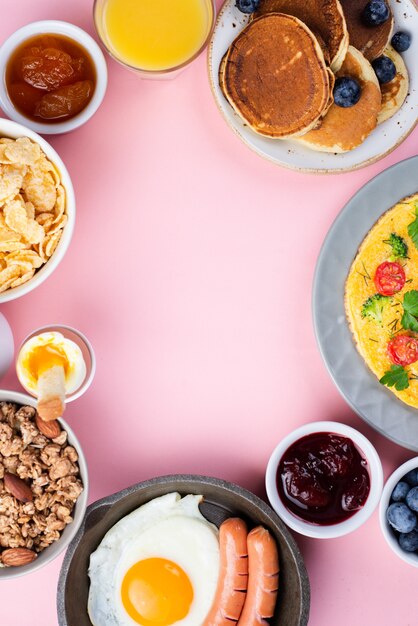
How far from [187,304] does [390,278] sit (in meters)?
0.77

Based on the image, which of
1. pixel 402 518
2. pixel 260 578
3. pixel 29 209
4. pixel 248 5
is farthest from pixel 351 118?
pixel 260 578

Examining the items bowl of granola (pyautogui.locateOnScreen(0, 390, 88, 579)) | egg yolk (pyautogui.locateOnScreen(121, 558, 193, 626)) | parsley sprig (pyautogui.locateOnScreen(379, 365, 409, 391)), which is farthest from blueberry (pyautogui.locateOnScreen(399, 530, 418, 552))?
bowl of granola (pyautogui.locateOnScreen(0, 390, 88, 579))

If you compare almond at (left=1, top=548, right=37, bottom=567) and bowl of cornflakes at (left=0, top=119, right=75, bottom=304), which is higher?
bowl of cornflakes at (left=0, top=119, right=75, bottom=304)

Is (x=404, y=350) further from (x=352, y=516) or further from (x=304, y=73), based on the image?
(x=304, y=73)

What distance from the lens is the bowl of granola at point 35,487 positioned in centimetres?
248

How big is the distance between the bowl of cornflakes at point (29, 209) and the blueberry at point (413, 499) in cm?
146

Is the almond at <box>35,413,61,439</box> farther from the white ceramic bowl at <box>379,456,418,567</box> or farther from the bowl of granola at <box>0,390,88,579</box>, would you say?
the white ceramic bowl at <box>379,456,418,567</box>

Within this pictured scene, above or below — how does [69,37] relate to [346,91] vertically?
above

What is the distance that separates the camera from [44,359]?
2607mm

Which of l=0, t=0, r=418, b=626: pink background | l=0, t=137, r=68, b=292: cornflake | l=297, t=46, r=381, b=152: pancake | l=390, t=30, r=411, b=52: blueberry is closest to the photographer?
l=0, t=137, r=68, b=292: cornflake

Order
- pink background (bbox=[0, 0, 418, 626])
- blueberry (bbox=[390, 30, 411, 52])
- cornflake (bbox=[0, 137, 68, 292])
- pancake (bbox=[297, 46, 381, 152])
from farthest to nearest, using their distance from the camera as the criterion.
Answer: pink background (bbox=[0, 0, 418, 626])
blueberry (bbox=[390, 30, 411, 52])
pancake (bbox=[297, 46, 381, 152])
cornflake (bbox=[0, 137, 68, 292])

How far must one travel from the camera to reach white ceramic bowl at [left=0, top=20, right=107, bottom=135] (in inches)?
102

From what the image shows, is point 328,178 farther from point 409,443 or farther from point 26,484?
point 26,484

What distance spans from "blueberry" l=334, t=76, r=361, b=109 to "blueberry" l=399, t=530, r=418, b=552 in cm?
153
